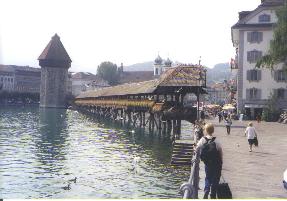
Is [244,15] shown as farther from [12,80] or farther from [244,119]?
[12,80]

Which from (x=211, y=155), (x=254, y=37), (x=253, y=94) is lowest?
(x=211, y=155)

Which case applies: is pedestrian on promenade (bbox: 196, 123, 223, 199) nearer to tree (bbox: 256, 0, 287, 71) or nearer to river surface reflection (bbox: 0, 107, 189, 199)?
river surface reflection (bbox: 0, 107, 189, 199)

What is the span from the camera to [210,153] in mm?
8984

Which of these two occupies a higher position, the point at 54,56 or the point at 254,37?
the point at 54,56

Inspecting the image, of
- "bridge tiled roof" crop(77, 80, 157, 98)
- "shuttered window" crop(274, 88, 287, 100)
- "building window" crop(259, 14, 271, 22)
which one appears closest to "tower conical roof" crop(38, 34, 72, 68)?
"bridge tiled roof" crop(77, 80, 157, 98)

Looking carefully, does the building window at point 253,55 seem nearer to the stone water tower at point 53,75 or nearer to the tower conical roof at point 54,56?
the stone water tower at point 53,75

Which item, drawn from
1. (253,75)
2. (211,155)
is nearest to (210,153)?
(211,155)

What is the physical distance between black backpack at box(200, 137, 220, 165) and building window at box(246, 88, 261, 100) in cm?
4904

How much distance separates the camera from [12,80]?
152625 millimetres

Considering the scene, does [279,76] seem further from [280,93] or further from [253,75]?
[253,75]

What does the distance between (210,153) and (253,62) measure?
164 ft

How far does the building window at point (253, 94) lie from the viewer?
56.6 m

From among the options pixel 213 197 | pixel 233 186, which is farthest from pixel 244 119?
pixel 213 197

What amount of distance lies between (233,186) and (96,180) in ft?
24.5
